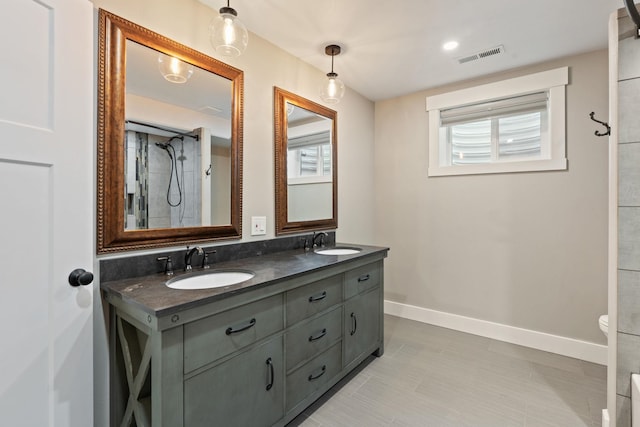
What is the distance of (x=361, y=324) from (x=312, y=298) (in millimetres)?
661

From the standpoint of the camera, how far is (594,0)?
178 cm

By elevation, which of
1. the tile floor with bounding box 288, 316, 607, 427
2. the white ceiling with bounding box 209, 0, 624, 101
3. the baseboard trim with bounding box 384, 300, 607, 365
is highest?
the white ceiling with bounding box 209, 0, 624, 101

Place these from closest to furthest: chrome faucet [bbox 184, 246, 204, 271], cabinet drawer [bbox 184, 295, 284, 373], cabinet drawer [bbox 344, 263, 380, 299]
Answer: cabinet drawer [bbox 184, 295, 284, 373]
chrome faucet [bbox 184, 246, 204, 271]
cabinet drawer [bbox 344, 263, 380, 299]

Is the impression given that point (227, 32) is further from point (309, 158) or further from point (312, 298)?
point (312, 298)

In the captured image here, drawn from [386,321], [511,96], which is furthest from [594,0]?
[386,321]

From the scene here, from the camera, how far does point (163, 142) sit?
163 centimetres

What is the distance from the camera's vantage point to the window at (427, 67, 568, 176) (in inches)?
99.4

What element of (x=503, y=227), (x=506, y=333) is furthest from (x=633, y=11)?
(x=506, y=333)

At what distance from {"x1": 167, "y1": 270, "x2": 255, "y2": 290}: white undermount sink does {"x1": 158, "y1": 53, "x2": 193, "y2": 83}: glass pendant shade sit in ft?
3.56

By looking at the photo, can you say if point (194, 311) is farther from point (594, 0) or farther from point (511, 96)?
point (511, 96)

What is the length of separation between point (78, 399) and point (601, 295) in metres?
3.41

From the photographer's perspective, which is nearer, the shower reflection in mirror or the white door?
the white door

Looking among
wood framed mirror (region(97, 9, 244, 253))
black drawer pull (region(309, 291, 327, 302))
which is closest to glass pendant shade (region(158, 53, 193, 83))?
wood framed mirror (region(97, 9, 244, 253))

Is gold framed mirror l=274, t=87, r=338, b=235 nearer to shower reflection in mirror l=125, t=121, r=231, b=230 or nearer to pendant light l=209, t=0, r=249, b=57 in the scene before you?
shower reflection in mirror l=125, t=121, r=231, b=230
